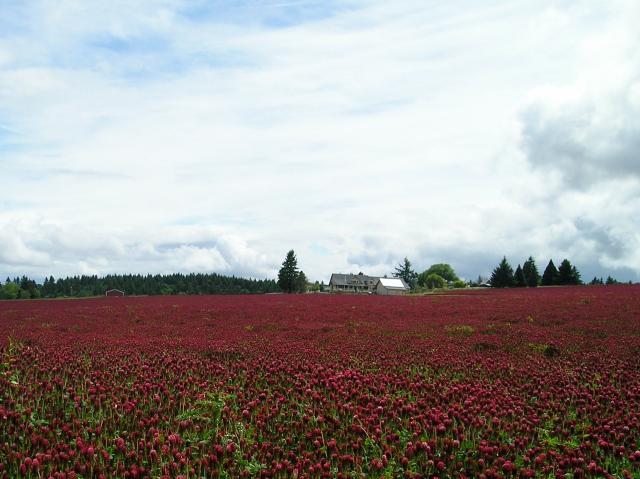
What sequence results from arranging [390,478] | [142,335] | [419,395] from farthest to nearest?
[142,335], [419,395], [390,478]

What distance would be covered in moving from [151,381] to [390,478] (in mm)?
4095

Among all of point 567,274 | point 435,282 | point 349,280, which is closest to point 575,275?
point 567,274

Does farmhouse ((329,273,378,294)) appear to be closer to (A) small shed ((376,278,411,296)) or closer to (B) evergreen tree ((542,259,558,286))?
(A) small shed ((376,278,411,296))

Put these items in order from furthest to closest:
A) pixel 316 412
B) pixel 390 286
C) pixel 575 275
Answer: pixel 390 286
pixel 575 275
pixel 316 412

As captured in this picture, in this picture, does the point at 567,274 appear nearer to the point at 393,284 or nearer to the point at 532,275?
the point at 532,275

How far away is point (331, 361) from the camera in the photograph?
911 cm

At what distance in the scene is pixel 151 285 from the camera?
120 m

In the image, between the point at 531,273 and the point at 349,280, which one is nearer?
the point at 531,273

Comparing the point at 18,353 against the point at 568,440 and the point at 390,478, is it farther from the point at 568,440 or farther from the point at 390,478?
the point at 568,440

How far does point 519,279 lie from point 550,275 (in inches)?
181

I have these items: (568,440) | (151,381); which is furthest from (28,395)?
(568,440)

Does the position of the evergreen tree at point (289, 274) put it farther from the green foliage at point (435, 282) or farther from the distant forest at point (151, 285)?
the green foliage at point (435, 282)

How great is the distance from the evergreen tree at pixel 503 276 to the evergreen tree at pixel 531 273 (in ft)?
9.10

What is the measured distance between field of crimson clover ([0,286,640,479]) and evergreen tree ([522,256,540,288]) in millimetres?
72545
